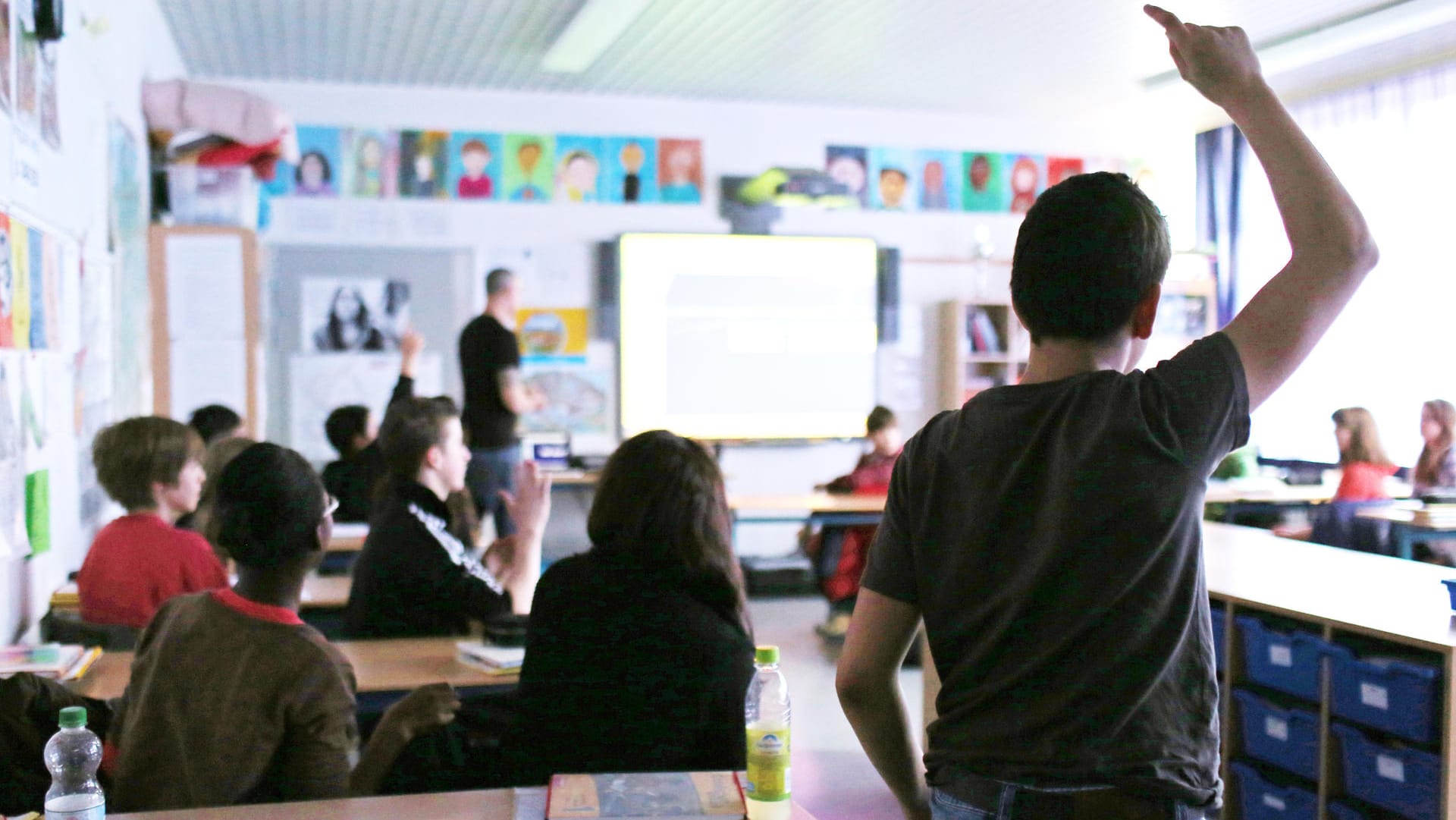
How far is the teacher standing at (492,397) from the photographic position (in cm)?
555

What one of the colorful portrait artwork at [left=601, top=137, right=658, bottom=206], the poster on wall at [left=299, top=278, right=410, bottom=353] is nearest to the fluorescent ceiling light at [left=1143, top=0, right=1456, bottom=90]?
the colorful portrait artwork at [left=601, top=137, right=658, bottom=206]

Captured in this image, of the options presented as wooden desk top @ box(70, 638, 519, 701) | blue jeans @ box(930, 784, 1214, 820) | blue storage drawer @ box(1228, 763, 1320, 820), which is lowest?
blue storage drawer @ box(1228, 763, 1320, 820)

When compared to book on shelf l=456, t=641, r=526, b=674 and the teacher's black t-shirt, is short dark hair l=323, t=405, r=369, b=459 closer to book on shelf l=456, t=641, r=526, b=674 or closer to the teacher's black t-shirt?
the teacher's black t-shirt

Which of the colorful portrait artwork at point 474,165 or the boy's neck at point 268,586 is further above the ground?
the colorful portrait artwork at point 474,165

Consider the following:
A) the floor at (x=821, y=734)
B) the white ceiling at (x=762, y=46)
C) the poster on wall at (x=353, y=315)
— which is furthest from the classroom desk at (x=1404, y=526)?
the poster on wall at (x=353, y=315)

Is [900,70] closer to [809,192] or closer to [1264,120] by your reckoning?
[809,192]

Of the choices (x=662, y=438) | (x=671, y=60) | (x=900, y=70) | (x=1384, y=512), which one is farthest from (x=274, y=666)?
(x=900, y=70)

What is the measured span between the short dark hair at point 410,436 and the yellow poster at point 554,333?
13.5 ft

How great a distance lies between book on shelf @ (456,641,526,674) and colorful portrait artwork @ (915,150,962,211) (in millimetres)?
5739

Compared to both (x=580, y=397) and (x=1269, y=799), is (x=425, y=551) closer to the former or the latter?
(x=1269, y=799)

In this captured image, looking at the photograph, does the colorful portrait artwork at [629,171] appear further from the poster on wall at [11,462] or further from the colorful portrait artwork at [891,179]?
the poster on wall at [11,462]

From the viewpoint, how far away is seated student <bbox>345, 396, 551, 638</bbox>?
113 inches

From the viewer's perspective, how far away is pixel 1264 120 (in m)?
1.04

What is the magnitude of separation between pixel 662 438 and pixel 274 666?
0.71 metres
